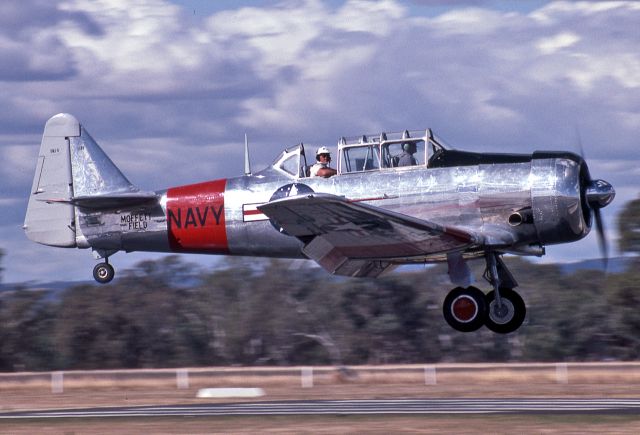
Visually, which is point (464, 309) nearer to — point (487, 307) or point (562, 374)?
point (487, 307)

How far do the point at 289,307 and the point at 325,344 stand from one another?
136 inches

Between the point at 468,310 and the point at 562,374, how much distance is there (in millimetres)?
16496

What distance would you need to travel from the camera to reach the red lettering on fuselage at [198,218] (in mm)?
17156

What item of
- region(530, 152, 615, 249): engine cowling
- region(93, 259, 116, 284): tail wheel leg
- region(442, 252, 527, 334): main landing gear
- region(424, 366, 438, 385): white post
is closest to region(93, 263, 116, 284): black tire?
region(93, 259, 116, 284): tail wheel leg

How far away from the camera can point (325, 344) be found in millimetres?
46375

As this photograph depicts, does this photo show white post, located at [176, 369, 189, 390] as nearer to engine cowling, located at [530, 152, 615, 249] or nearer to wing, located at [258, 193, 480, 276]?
wing, located at [258, 193, 480, 276]

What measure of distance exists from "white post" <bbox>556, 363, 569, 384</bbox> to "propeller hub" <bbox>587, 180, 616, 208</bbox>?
16115mm

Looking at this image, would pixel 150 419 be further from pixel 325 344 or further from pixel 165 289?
pixel 165 289

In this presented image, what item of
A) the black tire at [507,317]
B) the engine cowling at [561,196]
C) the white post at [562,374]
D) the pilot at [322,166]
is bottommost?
the white post at [562,374]

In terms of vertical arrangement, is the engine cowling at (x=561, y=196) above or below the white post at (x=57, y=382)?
above

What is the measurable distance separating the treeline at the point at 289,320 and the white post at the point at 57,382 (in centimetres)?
1193

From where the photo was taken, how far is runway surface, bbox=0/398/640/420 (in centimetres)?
2128

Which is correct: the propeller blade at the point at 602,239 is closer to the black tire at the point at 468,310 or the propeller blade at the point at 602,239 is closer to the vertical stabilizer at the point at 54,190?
the black tire at the point at 468,310

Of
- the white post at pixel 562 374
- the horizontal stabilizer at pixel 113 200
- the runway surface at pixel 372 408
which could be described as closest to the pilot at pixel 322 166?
the horizontal stabilizer at pixel 113 200
